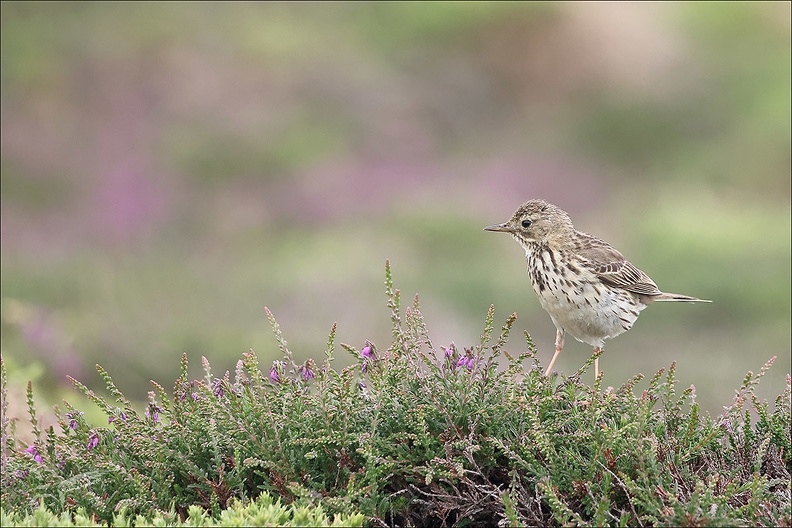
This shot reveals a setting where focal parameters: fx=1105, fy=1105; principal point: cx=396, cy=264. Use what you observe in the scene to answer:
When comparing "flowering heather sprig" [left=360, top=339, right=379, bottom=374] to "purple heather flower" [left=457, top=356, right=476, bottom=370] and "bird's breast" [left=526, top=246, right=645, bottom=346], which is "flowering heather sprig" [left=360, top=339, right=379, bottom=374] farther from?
"bird's breast" [left=526, top=246, right=645, bottom=346]

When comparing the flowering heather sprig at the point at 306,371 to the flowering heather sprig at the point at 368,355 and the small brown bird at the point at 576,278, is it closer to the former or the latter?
the flowering heather sprig at the point at 368,355

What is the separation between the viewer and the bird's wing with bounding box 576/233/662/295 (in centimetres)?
631

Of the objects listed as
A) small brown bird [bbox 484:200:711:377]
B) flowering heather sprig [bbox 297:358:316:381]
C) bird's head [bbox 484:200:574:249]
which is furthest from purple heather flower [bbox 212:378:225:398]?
bird's head [bbox 484:200:574:249]

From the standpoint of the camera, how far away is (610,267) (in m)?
6.36

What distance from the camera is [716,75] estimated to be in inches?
955

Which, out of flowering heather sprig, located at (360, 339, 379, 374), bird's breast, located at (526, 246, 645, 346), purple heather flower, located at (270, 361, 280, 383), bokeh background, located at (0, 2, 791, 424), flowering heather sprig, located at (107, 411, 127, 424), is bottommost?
flowering heather sprig, located at (107, 411, 127, 424)

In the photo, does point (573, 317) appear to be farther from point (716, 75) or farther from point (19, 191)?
point (716, 75)

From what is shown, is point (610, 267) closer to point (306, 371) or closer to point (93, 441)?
point (306, 371)

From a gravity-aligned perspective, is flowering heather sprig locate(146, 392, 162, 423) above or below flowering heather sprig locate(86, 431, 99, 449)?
above

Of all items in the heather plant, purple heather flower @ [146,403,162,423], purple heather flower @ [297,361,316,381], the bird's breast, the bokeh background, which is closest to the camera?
the heather plant

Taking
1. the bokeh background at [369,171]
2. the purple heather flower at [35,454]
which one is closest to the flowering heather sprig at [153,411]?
the purple heather flower at [35,454]

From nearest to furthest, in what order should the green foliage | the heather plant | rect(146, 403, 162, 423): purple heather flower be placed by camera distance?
the green foliage
the heather plant
rect(146, 403, 162, 423): purple heather flower

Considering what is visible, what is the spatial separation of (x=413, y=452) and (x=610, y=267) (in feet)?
8.03

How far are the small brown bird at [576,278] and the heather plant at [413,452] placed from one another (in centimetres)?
139
